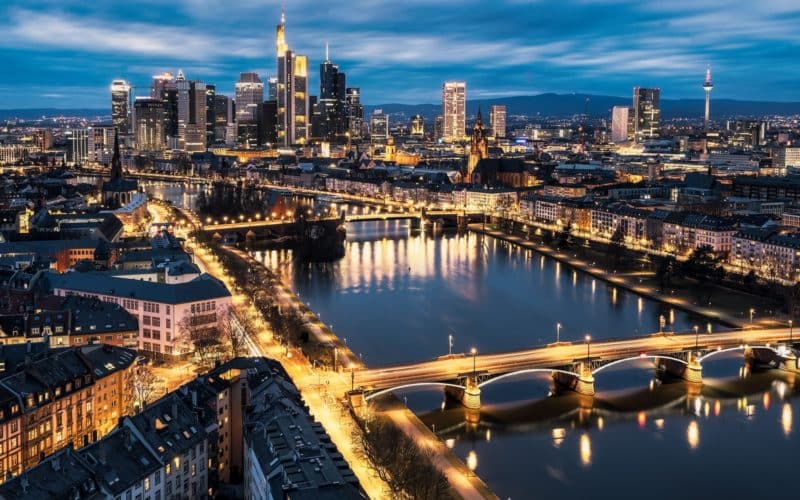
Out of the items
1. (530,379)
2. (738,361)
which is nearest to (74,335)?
(530,379)

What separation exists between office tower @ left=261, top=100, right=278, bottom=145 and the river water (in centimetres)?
6798

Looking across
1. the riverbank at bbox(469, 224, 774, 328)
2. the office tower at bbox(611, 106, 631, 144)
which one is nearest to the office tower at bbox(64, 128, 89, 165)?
the office tower at bbox(611, 106, 631, 144)

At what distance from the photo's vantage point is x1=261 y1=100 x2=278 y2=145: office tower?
292 ft

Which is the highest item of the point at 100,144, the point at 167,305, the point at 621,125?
the point at 621,125

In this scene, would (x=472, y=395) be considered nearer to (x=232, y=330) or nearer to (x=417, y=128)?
(x=232, y=330)

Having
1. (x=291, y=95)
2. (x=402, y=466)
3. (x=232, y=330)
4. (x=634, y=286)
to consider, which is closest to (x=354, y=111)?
(x=291, y=95)

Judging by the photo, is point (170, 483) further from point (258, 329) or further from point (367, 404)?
point (258, 329)

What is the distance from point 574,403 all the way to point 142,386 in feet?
19.2

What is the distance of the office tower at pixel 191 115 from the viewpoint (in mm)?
87062

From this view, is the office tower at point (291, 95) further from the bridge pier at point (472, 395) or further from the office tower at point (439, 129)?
the bridge pier at point (472, 395)

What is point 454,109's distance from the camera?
103 meters

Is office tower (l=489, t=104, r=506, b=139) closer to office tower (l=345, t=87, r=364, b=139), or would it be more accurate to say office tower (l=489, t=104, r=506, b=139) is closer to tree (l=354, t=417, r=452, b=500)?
office tower (l=345, t=87, r=364, b=139)

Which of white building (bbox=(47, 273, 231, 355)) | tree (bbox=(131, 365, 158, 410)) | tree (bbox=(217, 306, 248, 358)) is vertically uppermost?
white building (bbox=(47, 273, 231, 355))

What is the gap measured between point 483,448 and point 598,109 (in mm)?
150928
